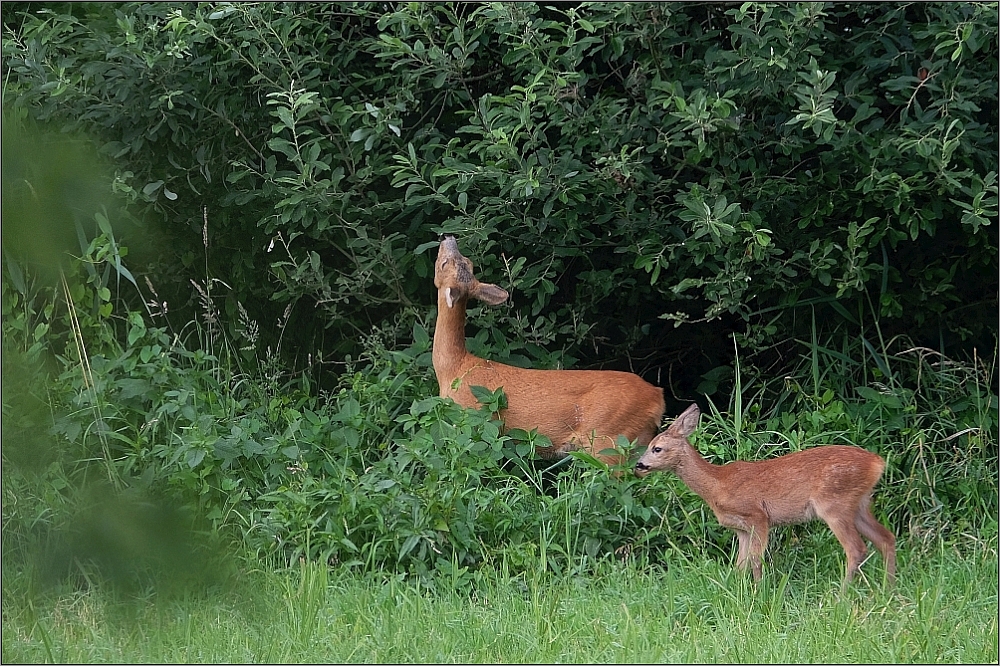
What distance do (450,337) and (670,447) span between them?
1282 mm

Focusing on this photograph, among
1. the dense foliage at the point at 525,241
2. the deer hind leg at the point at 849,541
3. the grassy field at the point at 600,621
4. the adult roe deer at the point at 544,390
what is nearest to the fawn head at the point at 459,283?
the adult roe deer at the point at 544,390

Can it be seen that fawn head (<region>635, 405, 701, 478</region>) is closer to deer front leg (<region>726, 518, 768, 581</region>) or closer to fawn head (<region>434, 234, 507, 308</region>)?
deer front leg (<region>726, 518, 768, 581</region>)

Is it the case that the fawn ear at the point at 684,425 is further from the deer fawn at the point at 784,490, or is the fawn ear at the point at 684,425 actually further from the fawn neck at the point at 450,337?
the fawn neck at the point at 450,337

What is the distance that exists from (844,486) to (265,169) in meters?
3.34

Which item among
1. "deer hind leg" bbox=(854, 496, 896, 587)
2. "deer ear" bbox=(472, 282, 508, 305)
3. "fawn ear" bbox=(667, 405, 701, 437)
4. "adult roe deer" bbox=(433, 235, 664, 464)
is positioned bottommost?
"deer hind leg" bbox=(854, 496, 896, 587)

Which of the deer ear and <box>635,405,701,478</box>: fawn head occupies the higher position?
the deer ear

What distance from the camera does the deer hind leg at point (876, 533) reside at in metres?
4.23

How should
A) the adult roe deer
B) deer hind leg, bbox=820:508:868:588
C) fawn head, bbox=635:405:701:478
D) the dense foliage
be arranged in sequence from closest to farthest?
deer hind leg, bbox=820:508:868:588, fawn head, bbox=635:405:701:478, the dense foliage, the adult roe deer

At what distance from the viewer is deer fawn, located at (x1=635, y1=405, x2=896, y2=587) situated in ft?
13.5

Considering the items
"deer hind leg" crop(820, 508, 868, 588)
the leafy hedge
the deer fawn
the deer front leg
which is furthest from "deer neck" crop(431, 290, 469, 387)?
"deer hind leg" crop(820, 508, 868, 588)

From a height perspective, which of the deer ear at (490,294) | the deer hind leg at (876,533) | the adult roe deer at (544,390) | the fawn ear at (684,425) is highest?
the deer ear at (490,294)

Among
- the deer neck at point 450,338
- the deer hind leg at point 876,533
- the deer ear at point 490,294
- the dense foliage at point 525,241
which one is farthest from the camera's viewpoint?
the deer neck at point 450,338

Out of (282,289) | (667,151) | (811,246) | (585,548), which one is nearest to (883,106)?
(811,246)

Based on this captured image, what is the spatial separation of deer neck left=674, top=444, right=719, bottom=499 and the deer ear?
1153 millimetres
